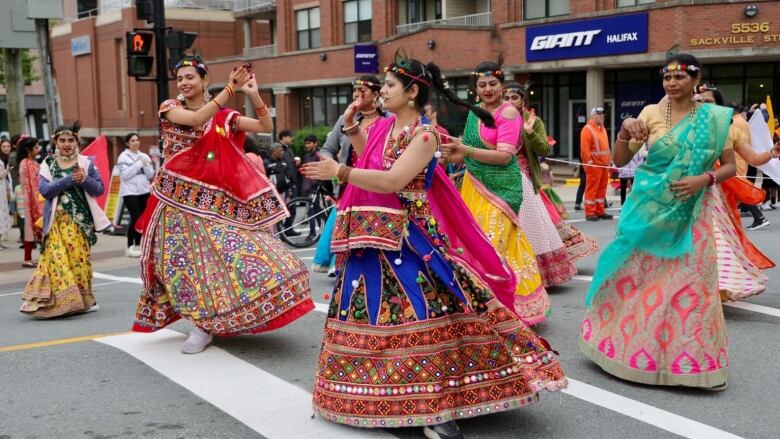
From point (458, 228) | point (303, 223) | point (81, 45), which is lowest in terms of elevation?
point (303, 223)

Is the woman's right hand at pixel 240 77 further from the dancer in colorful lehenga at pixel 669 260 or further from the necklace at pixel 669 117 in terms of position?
the necklace at pixel 669 117

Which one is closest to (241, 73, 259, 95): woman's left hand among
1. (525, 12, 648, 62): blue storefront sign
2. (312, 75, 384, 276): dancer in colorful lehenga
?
(312, 75, 384, 276): dancer in colorful lehenga

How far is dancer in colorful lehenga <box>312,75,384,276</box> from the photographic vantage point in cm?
744

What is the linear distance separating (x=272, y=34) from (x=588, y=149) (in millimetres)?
31810

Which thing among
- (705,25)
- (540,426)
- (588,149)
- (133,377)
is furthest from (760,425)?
(705,25)

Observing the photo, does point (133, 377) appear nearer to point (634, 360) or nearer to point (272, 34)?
point (634, 360)

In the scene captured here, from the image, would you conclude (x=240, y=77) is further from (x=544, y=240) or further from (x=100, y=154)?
(x=100, y=154)

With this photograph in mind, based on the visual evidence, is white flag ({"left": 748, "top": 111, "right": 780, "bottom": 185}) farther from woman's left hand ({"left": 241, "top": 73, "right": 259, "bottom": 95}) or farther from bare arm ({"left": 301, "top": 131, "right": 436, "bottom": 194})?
bare arm ({"left": 301, "top": 131, "right": 436, "bottom": 194})

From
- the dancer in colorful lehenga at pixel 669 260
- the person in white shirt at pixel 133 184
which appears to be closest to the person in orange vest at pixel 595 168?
the person in white shirt at pixel 133 184

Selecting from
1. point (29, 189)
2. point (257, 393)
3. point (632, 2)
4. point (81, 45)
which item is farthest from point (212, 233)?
point (81, 45)

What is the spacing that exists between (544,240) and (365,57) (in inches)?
1127

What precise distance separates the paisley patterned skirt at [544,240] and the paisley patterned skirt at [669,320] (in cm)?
214

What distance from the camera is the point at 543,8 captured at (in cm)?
2969

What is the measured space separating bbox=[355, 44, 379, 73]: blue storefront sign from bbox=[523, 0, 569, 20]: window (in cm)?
772
